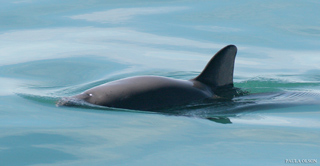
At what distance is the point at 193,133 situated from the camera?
6.93 meters

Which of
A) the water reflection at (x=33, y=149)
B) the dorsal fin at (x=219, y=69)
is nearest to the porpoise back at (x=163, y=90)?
the dorsal fin at (x=219, y=69)

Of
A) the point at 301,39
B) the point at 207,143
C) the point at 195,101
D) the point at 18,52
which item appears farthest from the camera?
the point at 301,39

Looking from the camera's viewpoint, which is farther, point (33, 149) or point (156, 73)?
point (156, 73)

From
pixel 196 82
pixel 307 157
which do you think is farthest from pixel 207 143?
pixel 196 82

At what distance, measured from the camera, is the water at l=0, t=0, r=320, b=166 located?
20.5 feet

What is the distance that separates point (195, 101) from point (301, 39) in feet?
25.3

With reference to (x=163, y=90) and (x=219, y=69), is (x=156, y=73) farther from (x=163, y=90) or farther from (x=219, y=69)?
(x=163, y=90)

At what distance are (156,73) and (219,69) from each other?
3.05 metres

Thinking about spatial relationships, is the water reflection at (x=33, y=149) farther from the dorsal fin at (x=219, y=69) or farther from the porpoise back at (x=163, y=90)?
the dorsal fin at (x=219, y=69)

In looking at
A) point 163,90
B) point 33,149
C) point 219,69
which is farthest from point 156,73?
point 33,149

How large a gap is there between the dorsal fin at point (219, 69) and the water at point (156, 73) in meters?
0.46

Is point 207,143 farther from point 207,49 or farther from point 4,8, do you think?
point 4,8

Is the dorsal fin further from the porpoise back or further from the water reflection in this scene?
the water reflection

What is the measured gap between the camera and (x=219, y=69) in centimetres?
895
